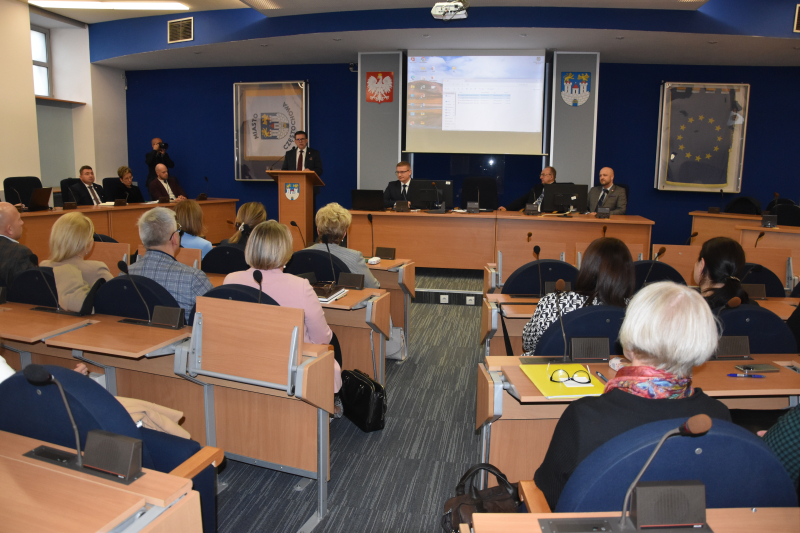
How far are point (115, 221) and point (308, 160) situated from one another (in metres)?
2.87

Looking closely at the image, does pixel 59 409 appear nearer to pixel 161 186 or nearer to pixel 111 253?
pixel 111 253

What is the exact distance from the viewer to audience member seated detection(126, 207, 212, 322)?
2.70 meters

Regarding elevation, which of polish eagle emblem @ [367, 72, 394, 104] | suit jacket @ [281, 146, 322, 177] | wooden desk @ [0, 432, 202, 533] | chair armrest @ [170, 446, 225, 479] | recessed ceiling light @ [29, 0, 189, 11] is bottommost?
chair armrest @ [170, 446, 225, 479]

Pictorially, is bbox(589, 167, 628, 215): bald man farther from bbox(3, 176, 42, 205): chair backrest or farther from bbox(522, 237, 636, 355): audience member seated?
bbox(3, 176, 42, 205): chair backrest

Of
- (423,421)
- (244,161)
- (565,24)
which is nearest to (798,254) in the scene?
(423,421)

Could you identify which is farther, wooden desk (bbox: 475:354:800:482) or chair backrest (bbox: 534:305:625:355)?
chair backrest (bbox: 534:305:625:355)

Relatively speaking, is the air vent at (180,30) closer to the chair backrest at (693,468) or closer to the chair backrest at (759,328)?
the chair backrest at (759,328)

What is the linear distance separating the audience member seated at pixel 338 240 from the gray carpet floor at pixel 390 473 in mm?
797

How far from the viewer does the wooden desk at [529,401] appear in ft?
5.87

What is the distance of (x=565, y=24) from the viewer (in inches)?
251

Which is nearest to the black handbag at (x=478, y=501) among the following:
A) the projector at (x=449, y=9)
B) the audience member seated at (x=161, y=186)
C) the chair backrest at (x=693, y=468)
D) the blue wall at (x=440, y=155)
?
the chair backrest at (x=693, y=468)

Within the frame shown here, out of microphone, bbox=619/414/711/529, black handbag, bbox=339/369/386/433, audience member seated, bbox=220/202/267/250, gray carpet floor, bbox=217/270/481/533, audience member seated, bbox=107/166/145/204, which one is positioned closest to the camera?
microphone, bbox=619/414/711/529

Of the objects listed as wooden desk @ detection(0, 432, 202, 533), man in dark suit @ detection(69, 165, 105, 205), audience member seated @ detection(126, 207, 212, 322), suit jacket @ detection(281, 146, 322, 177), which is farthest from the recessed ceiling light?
wooden desk @ detection(0, 432, 202, 533)

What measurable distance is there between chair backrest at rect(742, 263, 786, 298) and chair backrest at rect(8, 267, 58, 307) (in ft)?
13.3
